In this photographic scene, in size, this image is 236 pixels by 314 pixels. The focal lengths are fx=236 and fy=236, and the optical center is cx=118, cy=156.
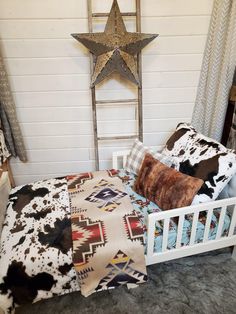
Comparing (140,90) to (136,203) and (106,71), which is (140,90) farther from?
(136,203)

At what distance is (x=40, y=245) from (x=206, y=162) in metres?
1.08

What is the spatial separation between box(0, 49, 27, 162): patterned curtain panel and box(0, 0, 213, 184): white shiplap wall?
4.6 inches

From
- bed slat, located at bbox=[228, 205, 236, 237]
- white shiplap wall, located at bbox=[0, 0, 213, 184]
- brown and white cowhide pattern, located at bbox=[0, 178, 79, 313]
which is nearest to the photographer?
brown and white cowhide pattern, located at bbox=[0, 178, 79, 313]

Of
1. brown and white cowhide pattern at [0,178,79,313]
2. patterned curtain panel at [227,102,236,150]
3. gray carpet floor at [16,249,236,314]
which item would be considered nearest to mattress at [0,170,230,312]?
brown and white cowhide pattern at [0,178,79,313]

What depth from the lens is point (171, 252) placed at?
1.42 m

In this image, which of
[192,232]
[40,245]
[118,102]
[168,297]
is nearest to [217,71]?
[118,102]

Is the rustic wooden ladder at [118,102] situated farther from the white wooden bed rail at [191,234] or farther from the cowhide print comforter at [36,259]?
the white wooden bed rail at [191,234]

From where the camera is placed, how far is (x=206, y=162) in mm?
1464

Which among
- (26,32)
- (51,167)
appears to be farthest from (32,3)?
(51,167)

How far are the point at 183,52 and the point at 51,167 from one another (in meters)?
1.60

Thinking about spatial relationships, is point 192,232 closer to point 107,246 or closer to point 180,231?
point 180,231

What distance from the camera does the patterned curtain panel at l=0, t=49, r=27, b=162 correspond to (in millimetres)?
1848

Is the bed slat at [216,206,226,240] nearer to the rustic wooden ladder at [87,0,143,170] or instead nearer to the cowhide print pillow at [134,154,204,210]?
the cowhide print pillow at [134,154,204,210]

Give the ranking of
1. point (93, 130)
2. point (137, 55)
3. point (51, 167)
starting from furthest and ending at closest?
point (51, 167) < point (93, 130) < point (137, 55)
